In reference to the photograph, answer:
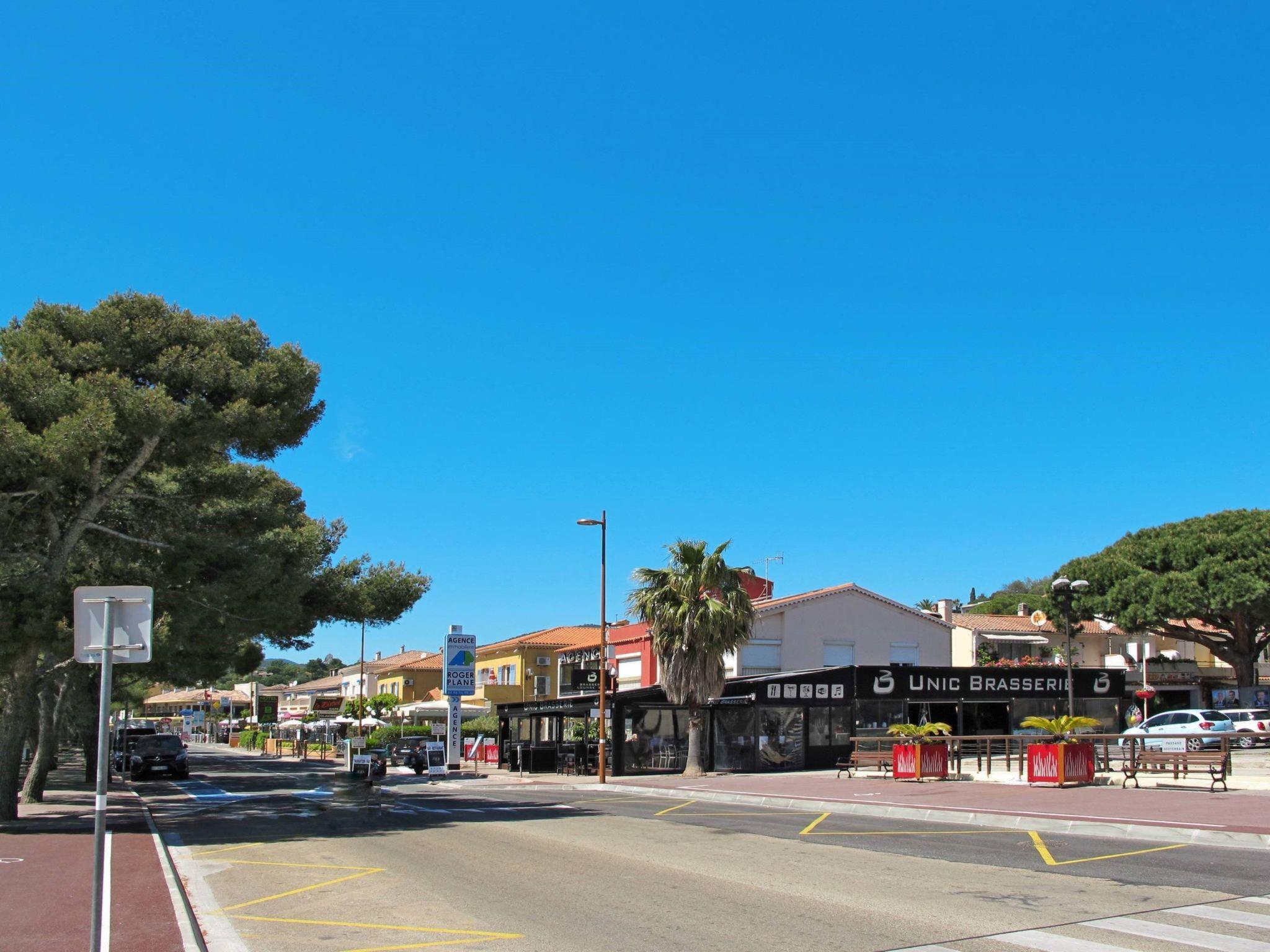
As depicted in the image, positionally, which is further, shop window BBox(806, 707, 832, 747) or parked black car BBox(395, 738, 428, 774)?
parked black car BBox(395, 738, 428, 774)

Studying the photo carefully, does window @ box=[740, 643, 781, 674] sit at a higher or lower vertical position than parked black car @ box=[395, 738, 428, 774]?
higher

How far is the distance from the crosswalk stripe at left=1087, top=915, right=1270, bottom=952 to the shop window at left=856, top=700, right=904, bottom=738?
106ft

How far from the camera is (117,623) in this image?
8.45 meters

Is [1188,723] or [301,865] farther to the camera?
[1188,723]

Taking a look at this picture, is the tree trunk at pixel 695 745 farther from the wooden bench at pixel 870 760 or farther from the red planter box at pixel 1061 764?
the red planter box at pixel 1061 764

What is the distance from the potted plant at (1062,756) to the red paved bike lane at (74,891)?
60.7ft

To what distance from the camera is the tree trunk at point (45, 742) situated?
27.0 metres

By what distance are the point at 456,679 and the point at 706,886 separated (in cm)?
3405

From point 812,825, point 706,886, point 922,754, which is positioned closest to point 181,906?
point 706,886

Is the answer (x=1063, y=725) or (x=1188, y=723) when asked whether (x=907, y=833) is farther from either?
(x=1188, y=723)

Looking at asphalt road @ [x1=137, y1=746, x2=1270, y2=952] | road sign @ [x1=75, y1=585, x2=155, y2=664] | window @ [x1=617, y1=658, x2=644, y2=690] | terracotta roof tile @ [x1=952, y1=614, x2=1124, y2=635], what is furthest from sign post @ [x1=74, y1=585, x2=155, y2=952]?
terracotta roof tile @ [x1=952, y1=614, x2=1124, y2=635]

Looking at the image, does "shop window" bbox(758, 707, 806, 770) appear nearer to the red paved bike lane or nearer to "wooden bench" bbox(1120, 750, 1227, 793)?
"wooden bench" bbox(1120, 750, 1227, 793)

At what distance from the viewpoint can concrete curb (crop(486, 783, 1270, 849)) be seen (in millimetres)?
15156

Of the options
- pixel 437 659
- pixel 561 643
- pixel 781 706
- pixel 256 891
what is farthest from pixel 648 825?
pixel 437 659
